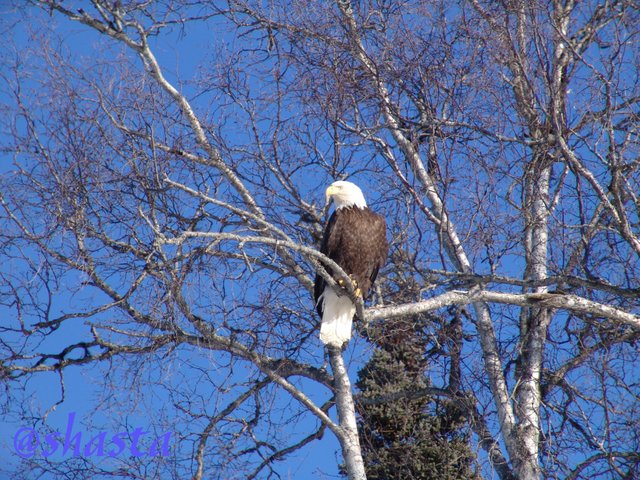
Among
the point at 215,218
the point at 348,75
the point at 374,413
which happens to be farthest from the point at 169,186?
the point at 374,413

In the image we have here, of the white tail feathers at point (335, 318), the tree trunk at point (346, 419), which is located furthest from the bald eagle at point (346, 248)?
the tree trunk at point (346, 419)

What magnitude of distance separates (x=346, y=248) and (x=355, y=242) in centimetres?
8

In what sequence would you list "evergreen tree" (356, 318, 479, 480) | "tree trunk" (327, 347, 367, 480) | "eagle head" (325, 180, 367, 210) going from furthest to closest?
"evergreen tree" (356, 318, 479, 480) → "eagle head" (325, 180, 367, 210) → "tree trunk" (327, 347, 367, 480)

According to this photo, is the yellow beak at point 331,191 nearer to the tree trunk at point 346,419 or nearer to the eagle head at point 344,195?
the eagle head at point 344,195

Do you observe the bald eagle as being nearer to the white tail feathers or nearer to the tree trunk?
the white tail feathers

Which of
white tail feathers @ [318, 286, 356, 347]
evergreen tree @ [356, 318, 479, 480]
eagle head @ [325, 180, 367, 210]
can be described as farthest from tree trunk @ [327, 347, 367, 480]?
eagle head @ [325, 180, 367, 210]

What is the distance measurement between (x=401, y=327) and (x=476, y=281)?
153 cm

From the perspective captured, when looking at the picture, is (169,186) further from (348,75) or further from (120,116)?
(348,75)

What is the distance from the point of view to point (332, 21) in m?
6.60

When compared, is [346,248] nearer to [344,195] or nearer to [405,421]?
[344,195]

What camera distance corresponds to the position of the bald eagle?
6.23 metres

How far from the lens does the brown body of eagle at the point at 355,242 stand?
6.29 metres

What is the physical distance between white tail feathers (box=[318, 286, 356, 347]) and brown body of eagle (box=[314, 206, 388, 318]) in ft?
0.23

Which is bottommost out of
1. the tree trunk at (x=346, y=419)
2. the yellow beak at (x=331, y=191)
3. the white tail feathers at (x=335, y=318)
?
the tree trunk at (x=346, y=419)
